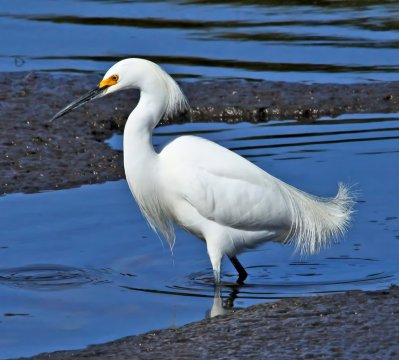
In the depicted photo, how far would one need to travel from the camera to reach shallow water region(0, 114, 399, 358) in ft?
18.6

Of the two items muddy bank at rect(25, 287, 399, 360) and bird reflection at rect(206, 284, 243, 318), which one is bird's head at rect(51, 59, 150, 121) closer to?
bird reflection at rect(206, 284, 243, 318)

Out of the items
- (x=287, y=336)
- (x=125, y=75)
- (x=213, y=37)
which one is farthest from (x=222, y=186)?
(x=213, y=37)

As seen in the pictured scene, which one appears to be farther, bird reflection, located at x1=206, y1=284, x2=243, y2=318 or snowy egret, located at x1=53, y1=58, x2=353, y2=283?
snowy egret, located at x1=53, y1=58, x2=353, y2=283

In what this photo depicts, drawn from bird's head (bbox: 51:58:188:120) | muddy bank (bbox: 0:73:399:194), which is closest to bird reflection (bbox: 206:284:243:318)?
bird's head (bbox: 51:58:188:120)

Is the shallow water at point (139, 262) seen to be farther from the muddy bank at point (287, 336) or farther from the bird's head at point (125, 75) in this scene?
the bird's head at point (125, 75)

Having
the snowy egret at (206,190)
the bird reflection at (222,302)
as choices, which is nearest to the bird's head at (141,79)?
the snowy egret at (206,190)

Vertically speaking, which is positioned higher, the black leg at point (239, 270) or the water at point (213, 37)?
the water at point (213, 37)

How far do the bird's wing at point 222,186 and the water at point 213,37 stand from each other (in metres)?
4.08

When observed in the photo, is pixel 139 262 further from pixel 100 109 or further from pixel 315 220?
pixel 100 109

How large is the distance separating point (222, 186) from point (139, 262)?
0.69 meters

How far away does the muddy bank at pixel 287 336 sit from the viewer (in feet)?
16.0

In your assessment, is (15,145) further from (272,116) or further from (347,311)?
(347,311)

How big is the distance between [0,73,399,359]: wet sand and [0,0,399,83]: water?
0.51m

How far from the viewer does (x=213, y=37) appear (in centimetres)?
1168
